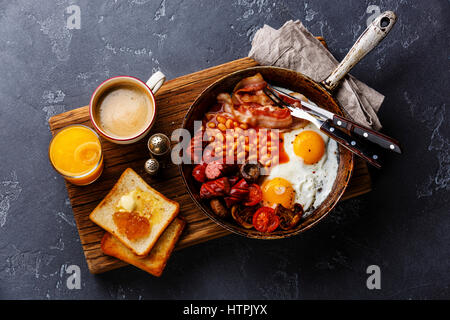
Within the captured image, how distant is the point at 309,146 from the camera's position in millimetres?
2488

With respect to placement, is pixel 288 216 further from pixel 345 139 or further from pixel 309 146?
pixel 345 139

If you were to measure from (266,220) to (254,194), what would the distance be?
0.19 meters

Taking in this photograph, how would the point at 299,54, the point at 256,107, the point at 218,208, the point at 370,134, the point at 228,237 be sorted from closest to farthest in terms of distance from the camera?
the point at 370,134 → the point at 218,208 → the point at 256,107 → the point at 299,54 → the point at 228,237

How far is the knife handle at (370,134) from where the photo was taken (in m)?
2.22

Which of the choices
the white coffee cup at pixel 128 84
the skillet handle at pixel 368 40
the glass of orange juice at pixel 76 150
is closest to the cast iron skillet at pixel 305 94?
the skillet handle at pixel 368 40

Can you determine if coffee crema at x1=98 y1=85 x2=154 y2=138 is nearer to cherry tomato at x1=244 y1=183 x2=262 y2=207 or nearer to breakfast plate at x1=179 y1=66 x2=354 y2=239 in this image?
breakfast plate at x1=179 y1=66 x2=354 y2=239

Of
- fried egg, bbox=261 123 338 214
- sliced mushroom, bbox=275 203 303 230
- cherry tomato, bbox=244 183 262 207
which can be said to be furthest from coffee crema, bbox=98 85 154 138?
sliced mushroom, bbox=275 203 303 230

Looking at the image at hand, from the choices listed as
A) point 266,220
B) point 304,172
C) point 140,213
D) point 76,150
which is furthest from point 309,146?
point 76,150

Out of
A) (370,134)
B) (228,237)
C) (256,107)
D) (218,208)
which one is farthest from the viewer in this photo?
(228,237)

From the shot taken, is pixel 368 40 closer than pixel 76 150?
Yes

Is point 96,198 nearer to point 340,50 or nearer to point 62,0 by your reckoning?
point 62,0

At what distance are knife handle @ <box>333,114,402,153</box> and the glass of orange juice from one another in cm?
154

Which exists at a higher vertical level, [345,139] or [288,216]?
[345,139]

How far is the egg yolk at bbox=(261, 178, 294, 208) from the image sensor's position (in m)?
2.46
